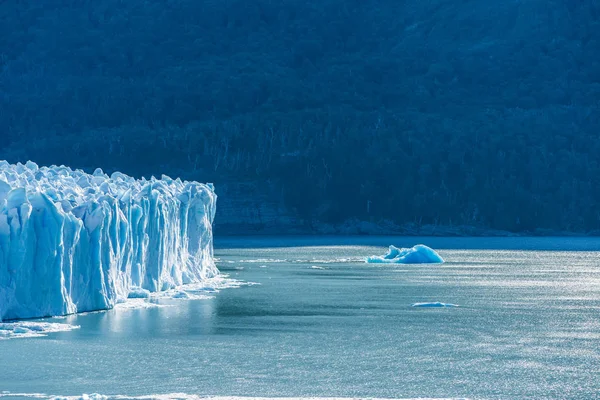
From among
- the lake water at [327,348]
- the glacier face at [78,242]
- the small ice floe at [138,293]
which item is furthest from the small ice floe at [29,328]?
the small ice floe at [138,293]

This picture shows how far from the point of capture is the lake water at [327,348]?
771 inches

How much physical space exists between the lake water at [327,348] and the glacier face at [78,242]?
33.2 inches

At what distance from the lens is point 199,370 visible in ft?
69.2

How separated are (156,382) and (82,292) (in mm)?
9215

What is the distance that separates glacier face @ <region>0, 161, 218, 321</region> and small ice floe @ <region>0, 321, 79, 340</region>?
2.27 ft

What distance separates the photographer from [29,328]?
2483 centimetres

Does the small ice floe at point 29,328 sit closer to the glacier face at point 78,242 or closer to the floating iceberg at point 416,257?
the glacier face at point 78,242

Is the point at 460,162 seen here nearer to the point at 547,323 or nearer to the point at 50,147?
the point at 50,147

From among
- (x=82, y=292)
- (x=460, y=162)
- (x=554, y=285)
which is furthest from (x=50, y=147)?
(x=82, y=292)

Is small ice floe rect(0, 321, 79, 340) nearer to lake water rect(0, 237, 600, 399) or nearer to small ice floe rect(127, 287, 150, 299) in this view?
lake water rect(0, 237, 600, 399)

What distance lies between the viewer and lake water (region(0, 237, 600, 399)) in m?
19.6

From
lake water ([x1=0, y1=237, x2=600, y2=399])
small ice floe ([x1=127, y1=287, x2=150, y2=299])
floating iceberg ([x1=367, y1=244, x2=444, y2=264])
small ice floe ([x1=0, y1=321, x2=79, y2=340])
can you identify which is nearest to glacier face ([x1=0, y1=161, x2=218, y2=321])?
small ice floe ([x1=127, y1=287, x2=150, y2=299])

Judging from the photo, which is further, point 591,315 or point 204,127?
point 204,127

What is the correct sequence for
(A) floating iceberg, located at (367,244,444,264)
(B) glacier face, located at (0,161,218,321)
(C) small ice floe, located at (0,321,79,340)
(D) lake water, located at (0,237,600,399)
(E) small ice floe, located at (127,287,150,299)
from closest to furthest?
(D) lake water, located at (0,237,600,399) → (C) small ice floe, located at (0,321,79,340) → (B) glacier face, located at (0,161,218,321) → (E) small ice floe, located at (127,287,150,299) → (A) floating iceberg, located at (367,244,444,264)
